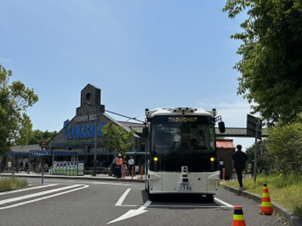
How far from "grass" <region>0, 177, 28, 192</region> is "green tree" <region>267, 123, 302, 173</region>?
41.1ft

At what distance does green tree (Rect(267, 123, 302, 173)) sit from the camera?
17109mm

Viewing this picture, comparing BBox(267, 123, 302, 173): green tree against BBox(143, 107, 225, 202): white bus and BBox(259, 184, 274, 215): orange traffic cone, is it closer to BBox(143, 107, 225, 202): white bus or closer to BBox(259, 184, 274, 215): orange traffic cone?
BBox(143, 107, 225, 202): white bus

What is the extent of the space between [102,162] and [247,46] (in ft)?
137

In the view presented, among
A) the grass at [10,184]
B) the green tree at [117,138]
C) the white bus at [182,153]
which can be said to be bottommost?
the grass at [10,184]

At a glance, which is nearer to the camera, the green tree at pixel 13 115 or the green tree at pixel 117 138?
the green tree at pixel 13 115

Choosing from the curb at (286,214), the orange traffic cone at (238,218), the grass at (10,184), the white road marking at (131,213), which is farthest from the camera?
the grass at (10,184)

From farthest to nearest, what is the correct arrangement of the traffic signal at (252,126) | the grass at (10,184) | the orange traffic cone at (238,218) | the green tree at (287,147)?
the green tree at (287,147) → the traffic signal at (252,126) → the grass at (10,184) → the orange traffic cone at (238,218)

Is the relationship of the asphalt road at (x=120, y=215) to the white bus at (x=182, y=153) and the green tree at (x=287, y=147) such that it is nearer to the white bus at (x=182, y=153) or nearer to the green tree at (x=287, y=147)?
the white bus at (x=182, y=153)

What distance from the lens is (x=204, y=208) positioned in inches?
395

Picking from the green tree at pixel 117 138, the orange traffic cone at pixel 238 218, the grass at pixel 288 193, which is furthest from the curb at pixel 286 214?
the green tree at pixel 117 138

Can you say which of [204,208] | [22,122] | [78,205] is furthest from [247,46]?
[22,122]

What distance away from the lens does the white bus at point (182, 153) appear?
36.6ft

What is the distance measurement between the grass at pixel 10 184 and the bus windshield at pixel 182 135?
25.5ft

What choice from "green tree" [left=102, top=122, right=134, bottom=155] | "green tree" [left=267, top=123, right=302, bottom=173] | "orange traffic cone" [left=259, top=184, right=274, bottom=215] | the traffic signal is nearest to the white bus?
"orange traffic cone" [left=259, top=184, right=274, bottom=215]
